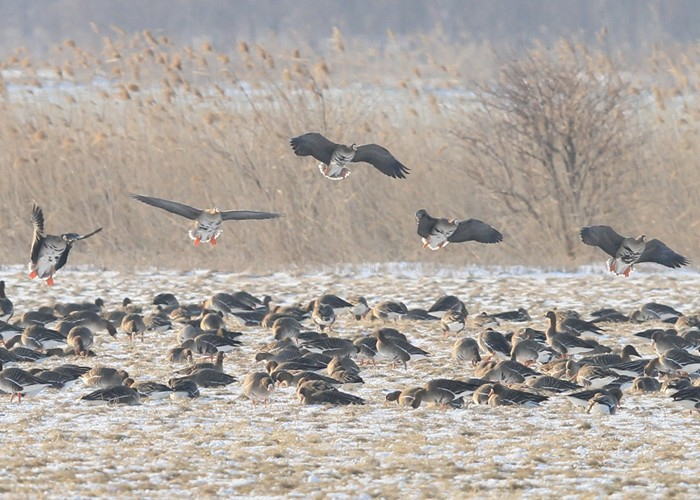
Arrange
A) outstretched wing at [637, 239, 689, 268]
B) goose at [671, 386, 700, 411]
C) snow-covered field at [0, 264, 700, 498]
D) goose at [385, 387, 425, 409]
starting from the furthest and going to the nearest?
outstretched wing at [637, 239, 689, 268]
goose at [385, 387, 425, 409]
goose at [671, 386, 700, 411]
snow-covered field at [0, 264, 700, 498]

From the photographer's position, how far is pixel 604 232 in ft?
32.9

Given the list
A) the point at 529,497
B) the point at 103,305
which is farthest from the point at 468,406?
the point at 103,305

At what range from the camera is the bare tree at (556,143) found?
58.2ft

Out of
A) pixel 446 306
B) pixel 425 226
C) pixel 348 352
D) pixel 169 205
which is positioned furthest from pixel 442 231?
pixel 446 306

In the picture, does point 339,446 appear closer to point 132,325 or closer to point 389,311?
point 132,325

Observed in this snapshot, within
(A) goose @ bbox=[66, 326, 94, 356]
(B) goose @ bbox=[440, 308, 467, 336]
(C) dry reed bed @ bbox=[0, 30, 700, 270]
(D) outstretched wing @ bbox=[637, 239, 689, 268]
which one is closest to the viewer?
(D) outstretched wing @ bbox=[637, 239, 689, 268]

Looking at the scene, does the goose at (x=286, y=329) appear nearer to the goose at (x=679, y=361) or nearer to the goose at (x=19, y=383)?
the goose at (x=19, y=383)

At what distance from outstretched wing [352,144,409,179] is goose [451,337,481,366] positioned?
2.09 meters

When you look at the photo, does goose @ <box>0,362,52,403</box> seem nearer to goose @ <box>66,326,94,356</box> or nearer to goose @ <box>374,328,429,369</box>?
goose @ <box>66,326,94,356</box>

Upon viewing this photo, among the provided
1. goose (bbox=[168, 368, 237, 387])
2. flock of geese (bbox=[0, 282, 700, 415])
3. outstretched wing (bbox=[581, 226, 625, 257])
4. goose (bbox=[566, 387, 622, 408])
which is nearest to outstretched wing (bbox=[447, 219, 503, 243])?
outstretched wing (bbox=[581, 226, 625, 257])

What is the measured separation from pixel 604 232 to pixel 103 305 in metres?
6.94

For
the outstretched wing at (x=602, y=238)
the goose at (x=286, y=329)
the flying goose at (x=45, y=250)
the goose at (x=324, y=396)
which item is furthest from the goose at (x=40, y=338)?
the outstretched wing at (x=602, y=238)

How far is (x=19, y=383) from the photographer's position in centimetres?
983

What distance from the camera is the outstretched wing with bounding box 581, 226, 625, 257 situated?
995 cm
